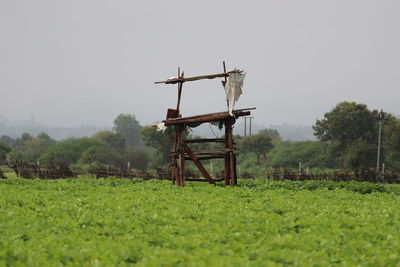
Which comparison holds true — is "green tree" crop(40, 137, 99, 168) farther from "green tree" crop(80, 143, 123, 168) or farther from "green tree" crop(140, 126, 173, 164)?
"green tree" crop(140, 126, 173, 164)

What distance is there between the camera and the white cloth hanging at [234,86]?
61.9 feet

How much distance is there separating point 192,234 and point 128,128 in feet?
570

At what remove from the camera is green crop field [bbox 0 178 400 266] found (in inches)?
255

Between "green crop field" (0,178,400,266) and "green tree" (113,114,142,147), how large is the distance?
16720cm

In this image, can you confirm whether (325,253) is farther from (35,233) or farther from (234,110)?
(234,110)

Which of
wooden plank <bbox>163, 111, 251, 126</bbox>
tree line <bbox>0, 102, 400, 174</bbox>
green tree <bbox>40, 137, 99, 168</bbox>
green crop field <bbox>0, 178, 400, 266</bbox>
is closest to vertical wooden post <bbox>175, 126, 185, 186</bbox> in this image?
wooden plank <bbox>163, 111, 251, 126</bbox>

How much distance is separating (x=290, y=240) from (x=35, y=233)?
4566 millimetres

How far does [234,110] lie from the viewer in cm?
1844

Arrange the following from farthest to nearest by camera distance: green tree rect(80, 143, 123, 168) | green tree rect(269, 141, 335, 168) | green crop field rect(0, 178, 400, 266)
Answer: green tree rect(80, 143, 123, 168)
green tree rect(269, 141, 335, 168)
green crop field rect(0, 178, 400, 266)

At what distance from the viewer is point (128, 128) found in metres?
179

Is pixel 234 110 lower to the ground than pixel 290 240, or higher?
higher

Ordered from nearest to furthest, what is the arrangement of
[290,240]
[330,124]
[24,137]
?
[290,240], [330,124], [24,137]

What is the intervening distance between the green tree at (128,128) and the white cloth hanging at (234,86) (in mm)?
159923

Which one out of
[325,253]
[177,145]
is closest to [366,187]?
[177,145]
